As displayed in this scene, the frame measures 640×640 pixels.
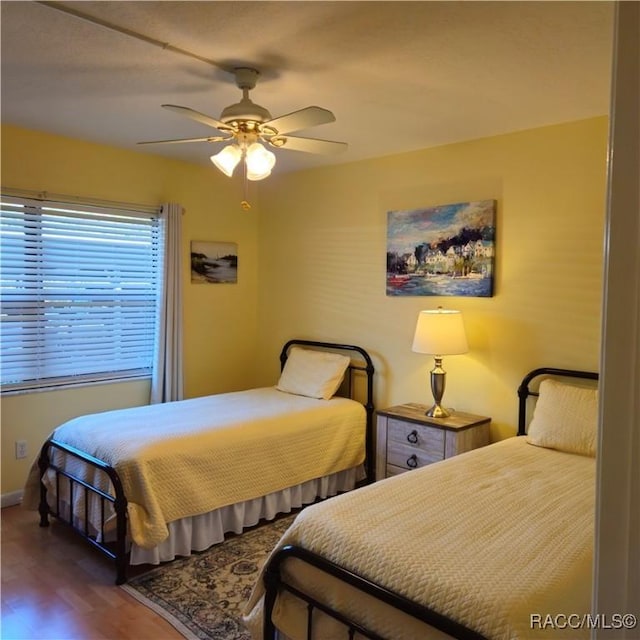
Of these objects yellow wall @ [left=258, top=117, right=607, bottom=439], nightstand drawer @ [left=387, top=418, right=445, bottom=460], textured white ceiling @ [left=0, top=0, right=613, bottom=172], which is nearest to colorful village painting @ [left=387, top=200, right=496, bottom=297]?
yellow wall @ [left=258, top=117, right=607, bottom=439]

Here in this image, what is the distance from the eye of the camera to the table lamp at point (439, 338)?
343cm

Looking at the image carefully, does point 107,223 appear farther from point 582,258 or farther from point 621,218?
point 621,218

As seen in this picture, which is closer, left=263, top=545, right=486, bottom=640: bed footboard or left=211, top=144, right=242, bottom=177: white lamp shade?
left=263, top=545, right=486, bottom=640: bed footboard

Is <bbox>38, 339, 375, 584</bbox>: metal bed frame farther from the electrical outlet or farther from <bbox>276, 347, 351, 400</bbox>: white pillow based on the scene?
<bbox>276, 347, 351, 400</bbox>: white pillow

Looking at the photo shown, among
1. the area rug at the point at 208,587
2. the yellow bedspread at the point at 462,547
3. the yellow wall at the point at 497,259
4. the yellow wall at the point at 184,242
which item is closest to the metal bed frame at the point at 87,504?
the area rug at the point at 208,587

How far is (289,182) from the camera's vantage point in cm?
482

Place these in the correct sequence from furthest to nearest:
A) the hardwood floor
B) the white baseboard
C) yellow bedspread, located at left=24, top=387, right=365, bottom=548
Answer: the white baseboard → yellow bedspread, located at left=24, top=387, right=365, bottom=548 → the hardwood floor

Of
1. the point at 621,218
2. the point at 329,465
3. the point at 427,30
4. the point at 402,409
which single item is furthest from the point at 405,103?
the point at 621,218

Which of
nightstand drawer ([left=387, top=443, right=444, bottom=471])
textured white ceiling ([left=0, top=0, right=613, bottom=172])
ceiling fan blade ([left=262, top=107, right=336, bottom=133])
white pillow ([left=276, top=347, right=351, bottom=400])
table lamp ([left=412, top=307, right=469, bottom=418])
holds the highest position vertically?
textured white ceiling ([left=0, top=0, right=613, bottom=172])

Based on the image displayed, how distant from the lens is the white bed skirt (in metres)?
2.93

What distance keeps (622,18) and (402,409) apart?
3.29m

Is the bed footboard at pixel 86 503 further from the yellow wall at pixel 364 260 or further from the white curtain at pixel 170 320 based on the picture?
the white curtain at pixel 170 320

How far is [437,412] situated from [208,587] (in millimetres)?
1690

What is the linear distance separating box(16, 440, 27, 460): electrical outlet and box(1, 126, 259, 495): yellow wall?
3 cm
